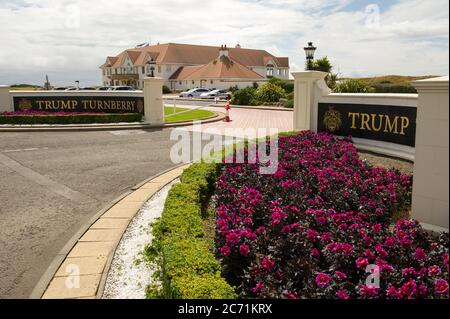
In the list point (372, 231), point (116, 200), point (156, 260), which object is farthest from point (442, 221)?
point (116, 200)

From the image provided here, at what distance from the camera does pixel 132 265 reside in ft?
17.3

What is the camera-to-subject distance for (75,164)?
11461 mm

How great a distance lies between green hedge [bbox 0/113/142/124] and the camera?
20344mm

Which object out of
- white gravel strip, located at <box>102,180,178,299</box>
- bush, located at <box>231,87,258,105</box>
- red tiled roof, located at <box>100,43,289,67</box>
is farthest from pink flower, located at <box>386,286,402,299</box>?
red tiled roof, located at <box>100,43,289,67</box>

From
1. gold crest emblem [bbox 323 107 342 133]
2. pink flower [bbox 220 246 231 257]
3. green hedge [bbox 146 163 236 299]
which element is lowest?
green hedge [bbox 146 163 236 299]

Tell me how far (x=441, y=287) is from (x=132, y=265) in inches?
141

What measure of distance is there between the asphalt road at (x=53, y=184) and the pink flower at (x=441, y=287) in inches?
174

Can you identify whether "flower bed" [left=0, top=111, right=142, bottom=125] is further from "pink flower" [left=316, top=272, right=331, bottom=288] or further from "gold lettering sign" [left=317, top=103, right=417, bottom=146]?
"pink flower" [left=316, top=272, right=331, bottom=288]

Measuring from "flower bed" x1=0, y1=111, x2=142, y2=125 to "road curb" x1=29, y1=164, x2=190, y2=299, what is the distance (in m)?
12.8

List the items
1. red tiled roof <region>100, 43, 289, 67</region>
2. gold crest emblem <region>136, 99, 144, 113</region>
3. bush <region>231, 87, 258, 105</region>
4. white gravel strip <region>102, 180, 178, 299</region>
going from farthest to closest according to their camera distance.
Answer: red tiled roof <region>100, 43, 289, 67</region> → bush <region>231, 87, 258, 105</region> → gold crest emblem <region>136, 99, 144, 113</region> → white gravel strip <region>102, 180, 178, 299</region>

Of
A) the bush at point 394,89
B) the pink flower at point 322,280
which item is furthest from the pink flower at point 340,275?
the bush at point 394,89

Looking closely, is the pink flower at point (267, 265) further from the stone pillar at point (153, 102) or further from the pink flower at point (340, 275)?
the stone pillar at point (153, 102)

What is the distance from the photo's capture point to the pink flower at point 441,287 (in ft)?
11.8

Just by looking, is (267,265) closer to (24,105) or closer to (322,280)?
(322,280)
